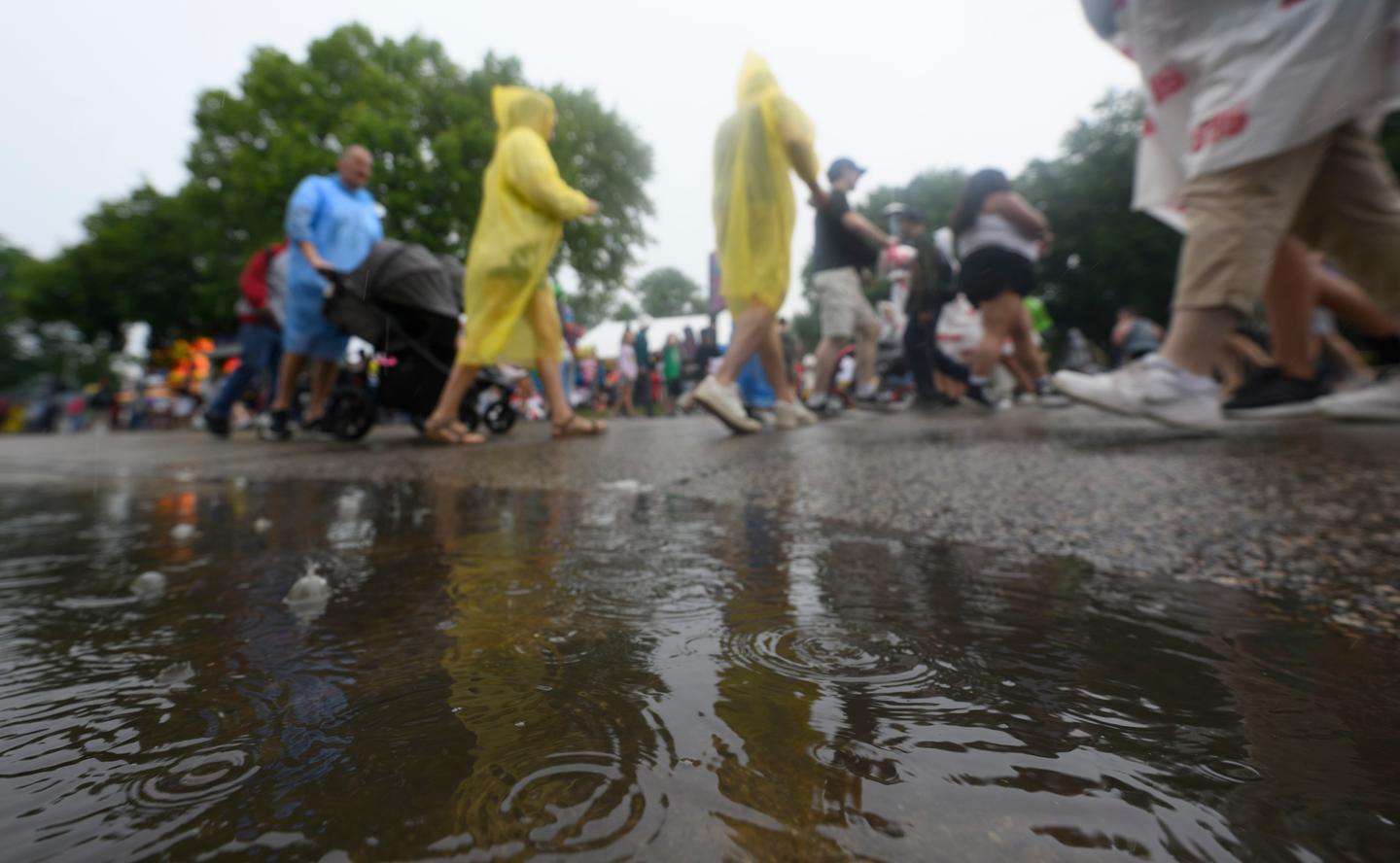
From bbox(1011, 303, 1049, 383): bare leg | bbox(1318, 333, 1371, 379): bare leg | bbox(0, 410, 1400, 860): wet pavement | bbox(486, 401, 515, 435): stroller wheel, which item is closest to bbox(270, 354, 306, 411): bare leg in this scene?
bbox(486, 401, 515, 435): stroller wheel

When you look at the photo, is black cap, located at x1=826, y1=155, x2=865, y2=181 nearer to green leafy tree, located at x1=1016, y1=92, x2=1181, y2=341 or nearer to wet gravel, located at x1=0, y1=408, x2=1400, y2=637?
wet gravel, located at x1=0, y1=408, x2=1400, y2=637

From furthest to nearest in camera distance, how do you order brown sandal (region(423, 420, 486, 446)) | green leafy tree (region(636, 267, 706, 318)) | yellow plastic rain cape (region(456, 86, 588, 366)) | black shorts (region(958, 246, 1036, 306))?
green leafy tree (region(636, 267, 706, 318)), black shorts (region(958, 246, 1036, 306)), brown sandal (region(423, 420, 486, 446)), yellow plastic rain cape (region(456, 86, 588, 366))

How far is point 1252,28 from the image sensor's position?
248 centimetres

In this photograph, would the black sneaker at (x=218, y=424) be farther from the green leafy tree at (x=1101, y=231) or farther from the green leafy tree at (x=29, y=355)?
the green leafy tree at (x=29, y=355)

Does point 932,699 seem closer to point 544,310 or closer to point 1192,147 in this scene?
point 1192,147

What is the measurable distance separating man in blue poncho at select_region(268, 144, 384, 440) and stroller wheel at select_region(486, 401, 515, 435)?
1289 mm

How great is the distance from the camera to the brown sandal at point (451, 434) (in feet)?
17.2

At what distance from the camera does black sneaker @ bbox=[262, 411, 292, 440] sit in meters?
7.05

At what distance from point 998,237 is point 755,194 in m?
1.91

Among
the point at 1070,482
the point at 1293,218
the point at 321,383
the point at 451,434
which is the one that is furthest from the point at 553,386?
the point at 1293,218

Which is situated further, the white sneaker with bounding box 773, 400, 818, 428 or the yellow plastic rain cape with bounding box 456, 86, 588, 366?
the white sneaker with bounding box 773, 400, 818, 428

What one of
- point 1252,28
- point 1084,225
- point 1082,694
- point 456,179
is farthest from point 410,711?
point 1084,225

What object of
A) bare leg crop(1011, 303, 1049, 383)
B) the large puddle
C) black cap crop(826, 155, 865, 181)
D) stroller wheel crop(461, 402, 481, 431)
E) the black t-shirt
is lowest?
the large puddle

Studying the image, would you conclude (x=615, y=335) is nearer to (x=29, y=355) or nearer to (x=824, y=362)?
(x=824, y=362)
